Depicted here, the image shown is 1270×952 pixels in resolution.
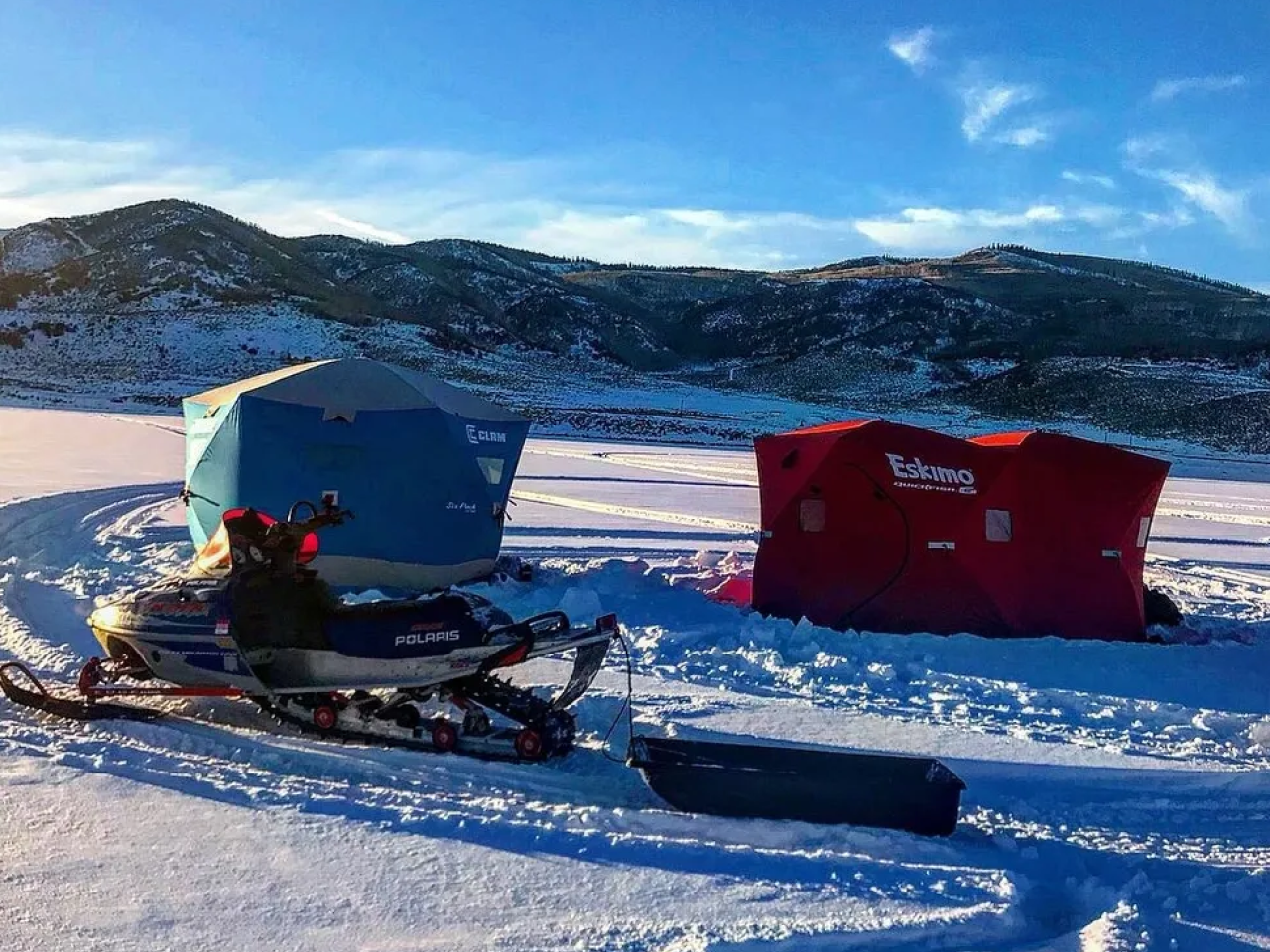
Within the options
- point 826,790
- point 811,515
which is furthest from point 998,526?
point 826,790

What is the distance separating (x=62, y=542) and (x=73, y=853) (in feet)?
27.4

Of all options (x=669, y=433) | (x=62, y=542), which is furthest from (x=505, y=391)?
(x=62, y=542)

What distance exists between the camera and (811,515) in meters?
9.12

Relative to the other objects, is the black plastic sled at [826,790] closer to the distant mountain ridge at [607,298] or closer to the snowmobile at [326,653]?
the snowmobile at [326,653]

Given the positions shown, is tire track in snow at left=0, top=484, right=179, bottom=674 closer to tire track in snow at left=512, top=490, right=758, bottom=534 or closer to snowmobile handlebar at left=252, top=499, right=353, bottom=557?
snowmobile handlebar at left=252, top=499, right=353, bottom=557

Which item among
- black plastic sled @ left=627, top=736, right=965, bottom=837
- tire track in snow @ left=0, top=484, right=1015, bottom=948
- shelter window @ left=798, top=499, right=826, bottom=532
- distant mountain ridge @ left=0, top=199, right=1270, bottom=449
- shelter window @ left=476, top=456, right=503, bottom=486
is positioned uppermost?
distant mountain ridge @ left=0, top=199, right=1270, bottom=449

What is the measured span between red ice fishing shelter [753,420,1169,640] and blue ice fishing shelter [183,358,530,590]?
10.3 feet

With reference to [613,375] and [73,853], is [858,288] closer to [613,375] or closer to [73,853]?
[613,375]

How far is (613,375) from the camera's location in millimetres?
68688

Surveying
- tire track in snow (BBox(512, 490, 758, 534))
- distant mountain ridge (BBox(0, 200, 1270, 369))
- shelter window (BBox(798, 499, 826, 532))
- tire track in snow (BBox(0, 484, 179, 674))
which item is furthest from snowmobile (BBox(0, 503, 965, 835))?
distant mountain ridge (BBox(0, 200, 1270, 369))

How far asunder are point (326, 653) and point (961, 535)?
533 centimetres

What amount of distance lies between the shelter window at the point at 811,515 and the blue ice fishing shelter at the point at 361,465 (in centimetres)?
317

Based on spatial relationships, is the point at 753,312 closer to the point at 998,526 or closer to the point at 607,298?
A: the point at 607,298

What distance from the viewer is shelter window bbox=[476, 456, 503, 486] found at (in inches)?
415
